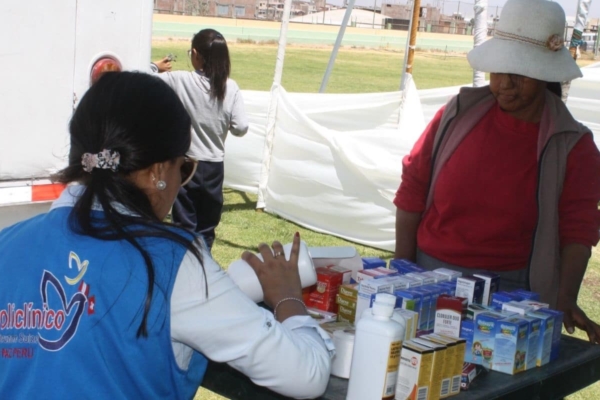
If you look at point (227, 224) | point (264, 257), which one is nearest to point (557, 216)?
point (264, 257)

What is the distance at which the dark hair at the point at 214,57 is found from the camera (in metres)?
5.24

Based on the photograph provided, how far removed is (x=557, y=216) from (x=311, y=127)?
13.6 ft

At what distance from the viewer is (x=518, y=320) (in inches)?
82.0

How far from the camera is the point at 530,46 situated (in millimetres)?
2715

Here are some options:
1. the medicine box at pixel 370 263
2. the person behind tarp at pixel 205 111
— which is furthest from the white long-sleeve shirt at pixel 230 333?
the person behind tarp at pixel 205 111

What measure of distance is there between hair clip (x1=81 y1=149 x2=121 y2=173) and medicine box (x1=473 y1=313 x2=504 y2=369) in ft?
3.46

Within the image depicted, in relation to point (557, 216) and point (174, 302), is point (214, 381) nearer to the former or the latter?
point (174, 302)

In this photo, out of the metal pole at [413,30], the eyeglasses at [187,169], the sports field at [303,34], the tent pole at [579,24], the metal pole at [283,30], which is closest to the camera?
the eyeglasses at [187,169]

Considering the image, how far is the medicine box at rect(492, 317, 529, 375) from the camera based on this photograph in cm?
205

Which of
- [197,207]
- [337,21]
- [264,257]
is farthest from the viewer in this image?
[337,21]

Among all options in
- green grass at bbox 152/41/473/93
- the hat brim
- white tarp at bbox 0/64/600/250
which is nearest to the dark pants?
white tarp at bbox 0/64/600/250

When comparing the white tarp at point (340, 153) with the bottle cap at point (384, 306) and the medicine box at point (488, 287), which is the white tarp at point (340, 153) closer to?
the medicine box at point (488, 287)

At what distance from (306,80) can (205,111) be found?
18359mm

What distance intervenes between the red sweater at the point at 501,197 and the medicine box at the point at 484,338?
27.2 inches
